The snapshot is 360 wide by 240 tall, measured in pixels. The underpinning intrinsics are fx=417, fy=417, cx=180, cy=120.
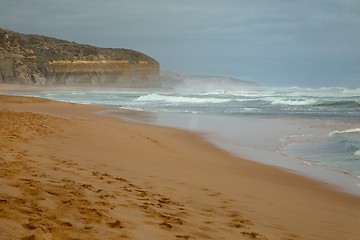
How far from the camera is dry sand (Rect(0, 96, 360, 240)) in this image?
3492 mm

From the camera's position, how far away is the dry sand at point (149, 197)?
11.5ft

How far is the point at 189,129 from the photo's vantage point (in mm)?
15344

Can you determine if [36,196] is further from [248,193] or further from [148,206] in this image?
[248,193]

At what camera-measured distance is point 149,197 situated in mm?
4906

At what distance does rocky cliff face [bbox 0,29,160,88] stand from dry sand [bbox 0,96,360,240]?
6882 cm

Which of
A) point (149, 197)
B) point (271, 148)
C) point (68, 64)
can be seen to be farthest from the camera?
point (68, 64)

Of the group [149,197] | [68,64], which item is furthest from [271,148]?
[68,64]

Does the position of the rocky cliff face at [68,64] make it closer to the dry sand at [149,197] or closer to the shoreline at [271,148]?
the shoreline at [271,148]

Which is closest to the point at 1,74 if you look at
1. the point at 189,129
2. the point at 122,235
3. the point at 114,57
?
the point at 114,57

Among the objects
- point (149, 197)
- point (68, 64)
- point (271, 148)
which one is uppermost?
point (68, 64)

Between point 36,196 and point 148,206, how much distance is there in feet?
3.78

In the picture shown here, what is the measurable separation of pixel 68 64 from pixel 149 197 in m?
82.8

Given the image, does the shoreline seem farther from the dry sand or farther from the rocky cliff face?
the rocky cliff face

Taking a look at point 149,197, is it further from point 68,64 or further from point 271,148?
point 68,64
